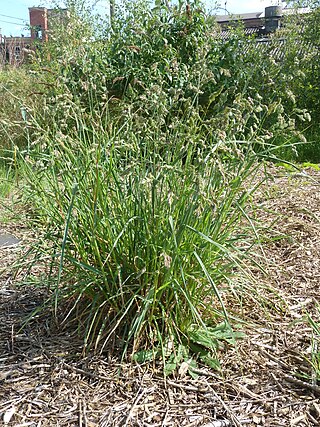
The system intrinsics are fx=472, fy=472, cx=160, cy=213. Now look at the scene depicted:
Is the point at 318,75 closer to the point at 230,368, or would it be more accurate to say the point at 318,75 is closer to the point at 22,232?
the point at 22,232

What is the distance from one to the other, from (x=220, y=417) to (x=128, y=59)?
169 inches

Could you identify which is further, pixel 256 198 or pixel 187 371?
pixel 256 198

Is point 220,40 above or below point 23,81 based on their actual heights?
above

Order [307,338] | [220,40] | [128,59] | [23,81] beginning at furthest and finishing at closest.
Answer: [23,81]
[220,40]
[128,59]
[307,338]

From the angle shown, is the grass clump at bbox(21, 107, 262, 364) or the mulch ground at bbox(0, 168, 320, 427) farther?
the grass clump at bbox(21, 107, 262, 364)

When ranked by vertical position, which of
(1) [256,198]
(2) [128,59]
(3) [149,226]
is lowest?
(1) [256,198]

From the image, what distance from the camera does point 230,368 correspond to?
1.82m

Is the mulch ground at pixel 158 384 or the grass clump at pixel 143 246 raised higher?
the grass clump at pixel 143 246

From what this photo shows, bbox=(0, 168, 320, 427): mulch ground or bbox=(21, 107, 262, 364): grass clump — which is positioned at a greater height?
bbox=(21, 107, 262, 364): grass clump

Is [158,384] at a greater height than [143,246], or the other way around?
[143,246]

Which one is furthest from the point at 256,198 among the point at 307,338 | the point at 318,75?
the point at 318,75

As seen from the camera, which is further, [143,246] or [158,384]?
[143,246]

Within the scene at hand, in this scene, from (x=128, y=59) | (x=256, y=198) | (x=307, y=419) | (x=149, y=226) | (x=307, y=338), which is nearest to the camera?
(x=307, y=419)

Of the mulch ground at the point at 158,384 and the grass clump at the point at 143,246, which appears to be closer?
the mulch ground at the point at 158,384
